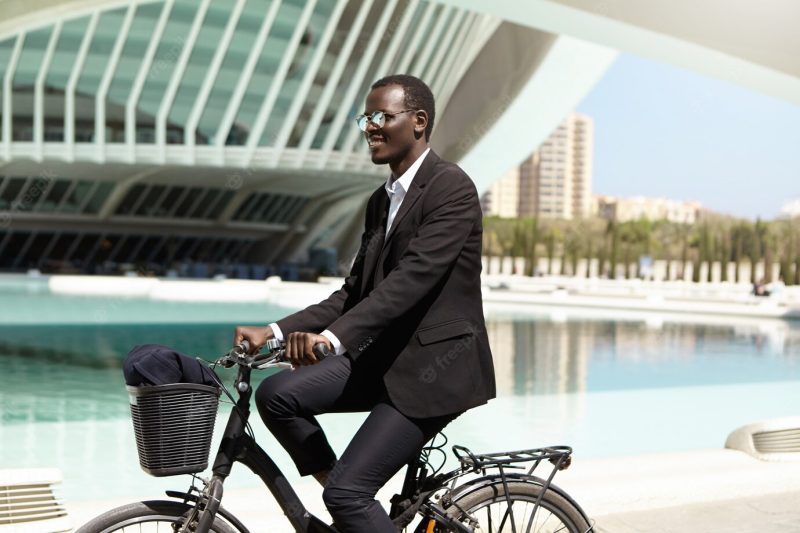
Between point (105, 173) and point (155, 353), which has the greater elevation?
point (105, 173)

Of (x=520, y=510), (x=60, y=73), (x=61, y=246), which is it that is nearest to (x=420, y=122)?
(x=520, y=510)

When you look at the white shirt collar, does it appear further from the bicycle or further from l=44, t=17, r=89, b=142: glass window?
l=44, t=17, r=89, b=142: glass window

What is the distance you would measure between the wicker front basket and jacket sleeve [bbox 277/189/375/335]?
54 cm

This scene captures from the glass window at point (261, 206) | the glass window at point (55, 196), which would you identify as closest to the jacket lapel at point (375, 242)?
the glass window at point (55, 196)

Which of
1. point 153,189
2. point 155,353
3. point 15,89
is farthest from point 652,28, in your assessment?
point 153,189

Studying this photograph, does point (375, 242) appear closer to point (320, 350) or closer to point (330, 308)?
point (330, 308)

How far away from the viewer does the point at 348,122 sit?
46969mm

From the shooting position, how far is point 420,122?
3.29 metres

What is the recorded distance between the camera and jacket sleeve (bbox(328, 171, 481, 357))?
3.08 meters

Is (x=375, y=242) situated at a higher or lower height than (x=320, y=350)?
higher

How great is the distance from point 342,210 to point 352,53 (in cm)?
1482

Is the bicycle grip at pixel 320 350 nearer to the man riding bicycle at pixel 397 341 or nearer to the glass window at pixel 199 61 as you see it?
the man riding bicycle at pixel 397 341

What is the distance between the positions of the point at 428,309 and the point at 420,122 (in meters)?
0.59

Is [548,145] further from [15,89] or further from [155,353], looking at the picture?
[155,353]
